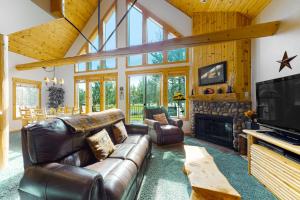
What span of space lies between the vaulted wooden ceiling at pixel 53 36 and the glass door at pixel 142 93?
11.6 feet

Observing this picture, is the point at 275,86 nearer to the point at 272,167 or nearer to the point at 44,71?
the point at 272,167

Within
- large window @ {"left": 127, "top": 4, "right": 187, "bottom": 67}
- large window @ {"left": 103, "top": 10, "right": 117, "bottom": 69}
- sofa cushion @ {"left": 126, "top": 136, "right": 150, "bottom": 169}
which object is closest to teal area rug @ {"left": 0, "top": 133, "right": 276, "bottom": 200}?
sofa cushion @ {"left": 126, "top": 136, "right": 150, "bottom": 169}

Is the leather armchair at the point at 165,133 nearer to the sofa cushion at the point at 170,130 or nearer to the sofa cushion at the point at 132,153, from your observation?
the sofa cushion at the point at 170,130

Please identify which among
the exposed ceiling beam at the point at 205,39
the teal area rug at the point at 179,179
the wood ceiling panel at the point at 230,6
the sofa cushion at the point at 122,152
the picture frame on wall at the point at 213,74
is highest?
the wood ceiling panel at the point at 230,6

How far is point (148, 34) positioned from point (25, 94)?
5.72m

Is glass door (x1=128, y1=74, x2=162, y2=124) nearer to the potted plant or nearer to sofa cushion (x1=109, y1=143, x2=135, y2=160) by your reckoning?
the potted plant

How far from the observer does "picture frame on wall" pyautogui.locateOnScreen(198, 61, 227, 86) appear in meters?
4.17

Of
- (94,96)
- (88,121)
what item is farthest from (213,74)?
(94,96)

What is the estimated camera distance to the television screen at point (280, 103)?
199 cm

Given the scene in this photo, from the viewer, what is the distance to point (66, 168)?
1304 millimetres

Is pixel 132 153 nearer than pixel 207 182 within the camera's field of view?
No

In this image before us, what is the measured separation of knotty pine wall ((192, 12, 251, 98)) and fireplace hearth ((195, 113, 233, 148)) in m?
0.80

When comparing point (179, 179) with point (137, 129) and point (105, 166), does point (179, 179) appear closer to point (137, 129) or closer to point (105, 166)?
point (105, 166)

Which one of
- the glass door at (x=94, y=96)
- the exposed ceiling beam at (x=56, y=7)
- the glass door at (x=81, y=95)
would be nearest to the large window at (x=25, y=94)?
the glass door at (x=81, y=95)
